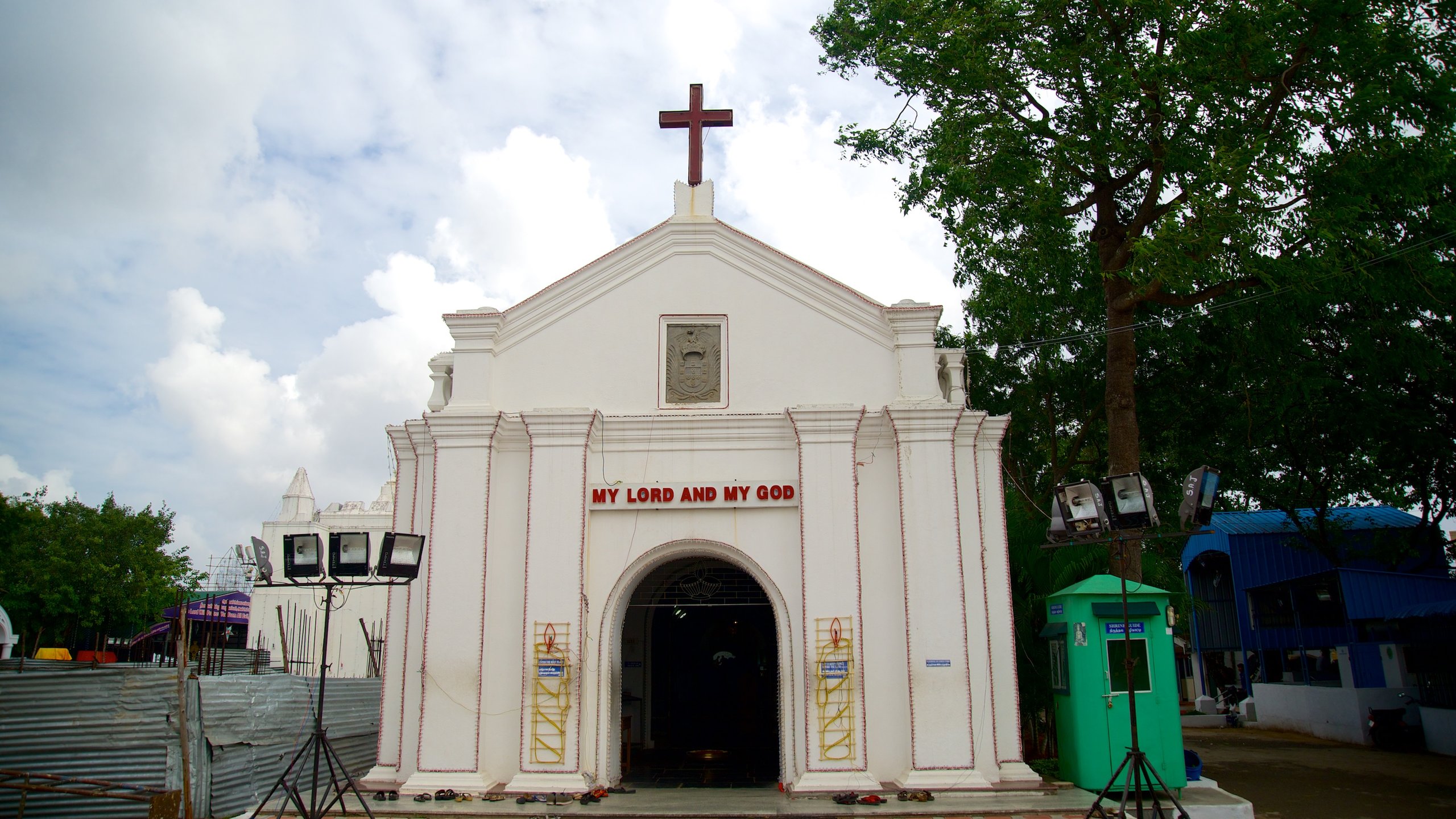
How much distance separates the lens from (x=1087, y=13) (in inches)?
642

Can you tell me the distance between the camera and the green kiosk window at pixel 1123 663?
12198mm

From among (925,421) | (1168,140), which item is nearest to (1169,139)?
(1168,140)

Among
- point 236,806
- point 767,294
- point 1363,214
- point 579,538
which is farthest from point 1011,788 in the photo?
point 1363,214

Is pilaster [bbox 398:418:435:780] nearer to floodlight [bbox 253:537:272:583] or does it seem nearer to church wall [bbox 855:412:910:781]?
floodlight [bbox 253:537:272:583]

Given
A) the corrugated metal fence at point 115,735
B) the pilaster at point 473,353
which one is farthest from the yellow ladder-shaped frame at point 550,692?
the corrugated metal fence at point 115,735

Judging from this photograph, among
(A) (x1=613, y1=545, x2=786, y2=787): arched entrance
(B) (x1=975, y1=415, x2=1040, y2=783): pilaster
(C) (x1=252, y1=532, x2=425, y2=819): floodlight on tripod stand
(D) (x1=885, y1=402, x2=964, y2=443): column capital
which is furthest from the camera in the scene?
(A) (x1=613, y1=545, x2=786, y2=787): arched entrance

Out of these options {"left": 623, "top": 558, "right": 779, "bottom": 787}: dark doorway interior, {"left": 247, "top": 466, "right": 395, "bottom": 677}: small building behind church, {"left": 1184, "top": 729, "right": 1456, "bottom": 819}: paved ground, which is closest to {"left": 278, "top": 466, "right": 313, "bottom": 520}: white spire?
{"left": 247, "top": 466, "right": 395, "bottom": 677}: small building behind church

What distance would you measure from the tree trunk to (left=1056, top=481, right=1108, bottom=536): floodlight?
6386 millimetres

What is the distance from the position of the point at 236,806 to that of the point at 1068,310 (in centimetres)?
1874

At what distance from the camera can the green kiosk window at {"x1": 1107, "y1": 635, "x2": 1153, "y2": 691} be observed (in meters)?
12.2

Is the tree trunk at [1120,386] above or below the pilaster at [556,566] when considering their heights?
above

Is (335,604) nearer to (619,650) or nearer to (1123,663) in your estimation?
(619,650)

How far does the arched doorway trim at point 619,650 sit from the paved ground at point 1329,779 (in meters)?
6.34

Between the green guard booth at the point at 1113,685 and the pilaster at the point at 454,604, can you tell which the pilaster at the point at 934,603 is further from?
the pilaster at the point at 454,604
